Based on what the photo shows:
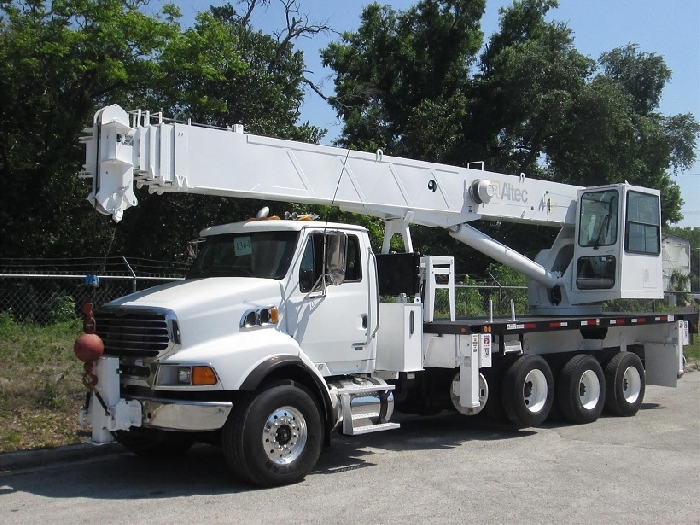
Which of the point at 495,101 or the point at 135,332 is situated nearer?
the point at 135,332

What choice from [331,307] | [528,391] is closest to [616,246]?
[528,391]

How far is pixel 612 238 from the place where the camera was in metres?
13.1

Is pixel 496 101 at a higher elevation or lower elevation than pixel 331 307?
higher

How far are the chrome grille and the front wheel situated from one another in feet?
3.20

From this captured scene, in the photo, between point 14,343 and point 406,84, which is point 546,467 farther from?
point 406,84

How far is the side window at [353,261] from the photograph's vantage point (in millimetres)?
9039

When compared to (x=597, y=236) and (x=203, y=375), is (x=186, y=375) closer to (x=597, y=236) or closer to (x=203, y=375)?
(x=203, y=375)

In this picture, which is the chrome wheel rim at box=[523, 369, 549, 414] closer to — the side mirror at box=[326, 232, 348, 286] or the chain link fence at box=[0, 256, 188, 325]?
the side mirror at box=[326, 232, 348, 286]

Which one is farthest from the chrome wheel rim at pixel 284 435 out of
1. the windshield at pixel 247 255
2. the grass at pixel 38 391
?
the grass at pixel 38 391

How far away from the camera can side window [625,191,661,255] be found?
517 inches

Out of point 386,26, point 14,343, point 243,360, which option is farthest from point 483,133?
point 243,360

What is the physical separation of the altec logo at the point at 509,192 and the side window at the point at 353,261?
3.66 m

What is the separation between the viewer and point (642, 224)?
44.0 ft

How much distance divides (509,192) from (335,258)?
4.67m
